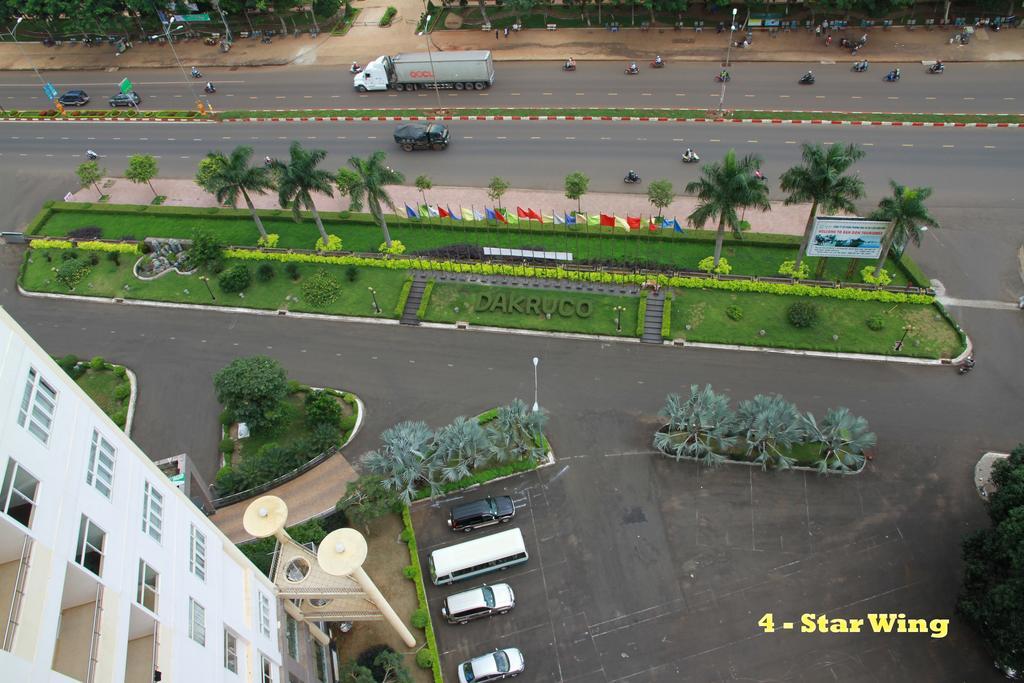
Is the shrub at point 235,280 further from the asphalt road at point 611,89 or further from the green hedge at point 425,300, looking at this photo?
the asphalt road at point 611,89

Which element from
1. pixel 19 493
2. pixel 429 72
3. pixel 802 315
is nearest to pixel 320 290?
pixel 429 72

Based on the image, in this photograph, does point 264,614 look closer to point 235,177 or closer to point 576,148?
point 235,177

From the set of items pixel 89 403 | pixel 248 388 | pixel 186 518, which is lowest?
pixel 248 388

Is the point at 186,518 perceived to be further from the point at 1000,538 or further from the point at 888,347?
the point at 888,347

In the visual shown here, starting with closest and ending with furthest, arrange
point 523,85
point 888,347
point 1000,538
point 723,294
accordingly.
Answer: point 1000,538 → point 888,347 → point 723,294 → point 523,85

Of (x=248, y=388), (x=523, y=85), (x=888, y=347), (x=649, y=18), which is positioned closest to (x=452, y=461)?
(x=248, y=388)

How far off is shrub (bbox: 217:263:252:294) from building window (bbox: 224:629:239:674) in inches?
1501

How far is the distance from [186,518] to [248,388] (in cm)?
1875

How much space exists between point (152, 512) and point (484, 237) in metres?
42.3

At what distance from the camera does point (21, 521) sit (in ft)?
63.5

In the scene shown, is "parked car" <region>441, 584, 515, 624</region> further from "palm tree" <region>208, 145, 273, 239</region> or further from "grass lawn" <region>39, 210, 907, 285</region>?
"palm tree" <region>208, 145, 273, 239</region>

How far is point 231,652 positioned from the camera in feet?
90.8

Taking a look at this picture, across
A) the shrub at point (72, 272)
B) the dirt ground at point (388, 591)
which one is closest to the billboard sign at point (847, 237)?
the dirt ground at point (388, 591)

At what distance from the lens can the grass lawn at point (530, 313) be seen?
175 feet
